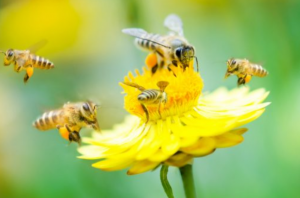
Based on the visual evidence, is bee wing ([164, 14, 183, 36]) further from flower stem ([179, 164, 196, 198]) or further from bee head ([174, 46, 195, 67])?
flower stem ([179, 164, 196, 198])

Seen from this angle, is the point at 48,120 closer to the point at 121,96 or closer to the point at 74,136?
the point at 74,136

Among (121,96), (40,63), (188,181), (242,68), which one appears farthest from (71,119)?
(121,96)

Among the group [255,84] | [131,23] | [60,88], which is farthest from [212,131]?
[60,88]

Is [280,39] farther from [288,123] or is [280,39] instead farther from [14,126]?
[14,126]

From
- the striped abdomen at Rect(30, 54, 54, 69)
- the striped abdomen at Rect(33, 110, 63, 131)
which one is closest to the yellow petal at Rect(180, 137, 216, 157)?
the striped abdomen at Rect(33, 110, 63, 131)

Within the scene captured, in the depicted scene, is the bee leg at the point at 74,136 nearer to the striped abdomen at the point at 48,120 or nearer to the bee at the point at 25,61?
the striped abdomen at the point at 48,120

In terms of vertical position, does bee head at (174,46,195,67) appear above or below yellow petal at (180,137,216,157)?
above

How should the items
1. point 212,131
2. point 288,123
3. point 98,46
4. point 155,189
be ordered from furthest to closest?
point 98,46 < point 155,189 < point 288,123 < point 212,131
